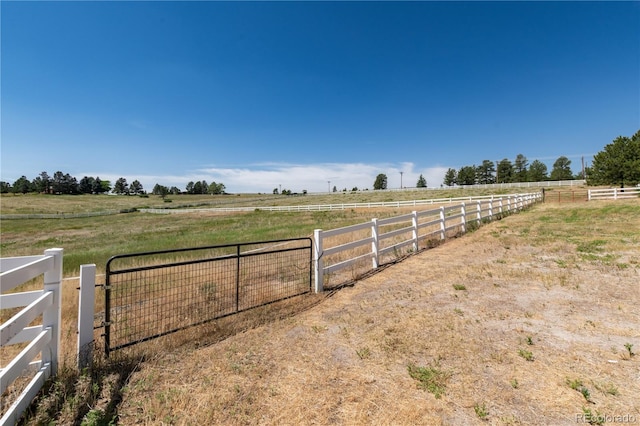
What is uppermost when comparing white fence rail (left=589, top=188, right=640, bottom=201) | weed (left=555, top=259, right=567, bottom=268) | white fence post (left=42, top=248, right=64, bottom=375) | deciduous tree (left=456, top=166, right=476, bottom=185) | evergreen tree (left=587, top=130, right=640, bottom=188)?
deciduous tree (left=456, top=166, right=476, bottom=185)

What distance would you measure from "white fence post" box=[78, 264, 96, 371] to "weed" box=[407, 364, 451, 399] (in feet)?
12.9

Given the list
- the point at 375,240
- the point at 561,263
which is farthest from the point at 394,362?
the point at 561,263

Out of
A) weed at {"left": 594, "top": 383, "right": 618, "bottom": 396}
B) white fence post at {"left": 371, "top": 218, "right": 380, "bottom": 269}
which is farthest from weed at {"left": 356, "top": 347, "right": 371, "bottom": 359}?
white fence post at {"left": 371, "top": 218, "right": 380, "bottom": 269}

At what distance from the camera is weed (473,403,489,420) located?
9.27 ft

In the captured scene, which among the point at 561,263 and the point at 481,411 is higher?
the point at 561,263

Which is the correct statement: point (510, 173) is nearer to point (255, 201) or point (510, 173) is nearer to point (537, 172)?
point (537, 172)

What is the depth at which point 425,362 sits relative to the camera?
12.4 feet

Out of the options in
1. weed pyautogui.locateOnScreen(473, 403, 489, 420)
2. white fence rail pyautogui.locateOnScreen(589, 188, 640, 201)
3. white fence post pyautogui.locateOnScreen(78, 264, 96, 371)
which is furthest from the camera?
white fence rail pyautogui.locateOnScreen(589, 188, 640, 201)

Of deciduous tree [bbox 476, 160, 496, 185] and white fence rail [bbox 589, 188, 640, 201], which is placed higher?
deciduous tree [bbox 476, 160, 496, 185]

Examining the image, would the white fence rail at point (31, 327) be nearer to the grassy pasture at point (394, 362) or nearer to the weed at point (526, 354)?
the grassy pasture at point (394, 362)

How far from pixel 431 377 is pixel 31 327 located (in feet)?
14.8

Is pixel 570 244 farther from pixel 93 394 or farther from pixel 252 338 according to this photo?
pixel 93 394

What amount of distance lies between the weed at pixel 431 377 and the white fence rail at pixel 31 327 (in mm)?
3887

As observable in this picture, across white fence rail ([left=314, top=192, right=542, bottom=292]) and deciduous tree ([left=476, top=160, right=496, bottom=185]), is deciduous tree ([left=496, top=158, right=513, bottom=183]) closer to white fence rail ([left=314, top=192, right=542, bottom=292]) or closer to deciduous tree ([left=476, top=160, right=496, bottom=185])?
deciduous tree ([left=476, top=160, right=496, bottom=185])
